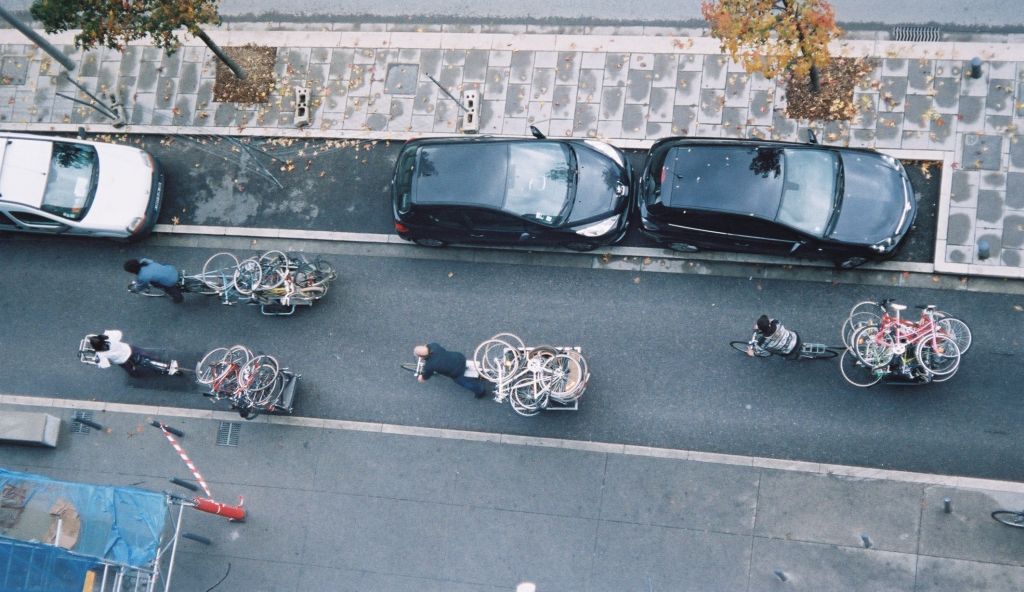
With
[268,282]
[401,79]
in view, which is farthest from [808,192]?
[268,282]

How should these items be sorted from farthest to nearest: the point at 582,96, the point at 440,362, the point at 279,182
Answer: the point at 279,182, the point at 582,96, the point at 440,362

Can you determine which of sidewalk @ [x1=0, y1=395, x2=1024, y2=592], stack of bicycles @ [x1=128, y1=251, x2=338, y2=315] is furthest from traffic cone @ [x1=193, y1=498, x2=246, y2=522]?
stack of bicycles @ [x1=128, y1=251, x2=338, y2=315]

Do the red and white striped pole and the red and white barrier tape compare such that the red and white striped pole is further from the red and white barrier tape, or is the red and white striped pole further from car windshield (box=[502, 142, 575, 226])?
car windshield (box=[502, 142, 575, 226])

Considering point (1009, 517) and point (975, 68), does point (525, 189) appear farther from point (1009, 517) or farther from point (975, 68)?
point (1009, 517)

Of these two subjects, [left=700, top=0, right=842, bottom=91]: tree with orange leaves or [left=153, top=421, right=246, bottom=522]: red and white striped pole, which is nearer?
[left=700, top=0, right=842, bottom=91]: tree with orange leaves

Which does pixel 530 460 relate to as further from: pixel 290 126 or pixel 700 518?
pixel 290 126

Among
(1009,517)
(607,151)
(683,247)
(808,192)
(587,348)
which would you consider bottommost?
(1009,517)

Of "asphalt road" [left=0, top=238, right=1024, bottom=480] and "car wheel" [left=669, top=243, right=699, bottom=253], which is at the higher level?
"car wheel" [left=669, top=243, right=699, bottom=253]

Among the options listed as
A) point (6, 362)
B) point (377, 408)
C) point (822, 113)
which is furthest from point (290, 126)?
point (822, 113)
